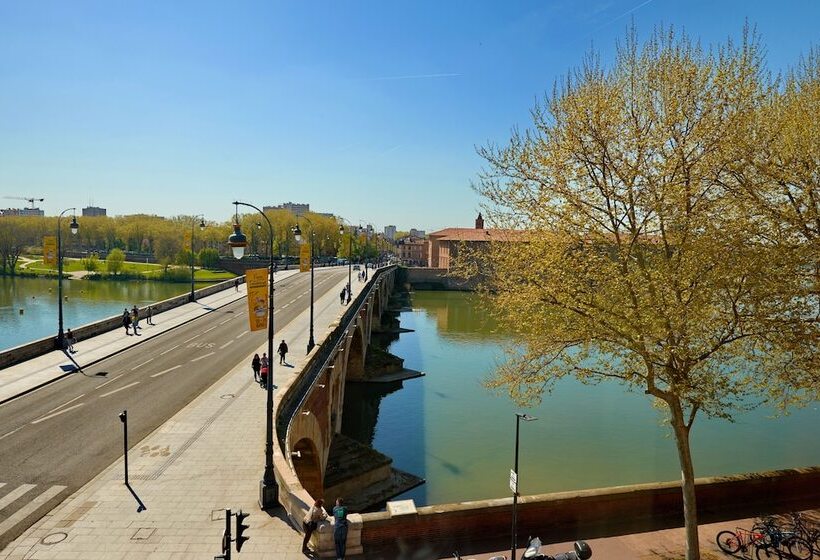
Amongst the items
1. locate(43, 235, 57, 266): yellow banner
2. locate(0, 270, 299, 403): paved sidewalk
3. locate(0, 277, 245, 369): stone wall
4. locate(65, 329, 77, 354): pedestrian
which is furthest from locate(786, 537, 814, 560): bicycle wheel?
locate(43, 235, 57, 266): yellow banner

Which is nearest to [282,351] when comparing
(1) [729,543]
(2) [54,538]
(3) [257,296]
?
(3) [257,296]

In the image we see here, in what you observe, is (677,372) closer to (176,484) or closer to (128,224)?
(176,484)

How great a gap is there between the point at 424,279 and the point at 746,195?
99.9 m

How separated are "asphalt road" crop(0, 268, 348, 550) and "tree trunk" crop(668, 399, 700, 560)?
563 inches

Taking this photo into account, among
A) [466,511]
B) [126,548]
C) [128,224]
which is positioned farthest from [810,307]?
[128,224]

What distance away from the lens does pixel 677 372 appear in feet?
41.8

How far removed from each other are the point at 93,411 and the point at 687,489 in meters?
18.0

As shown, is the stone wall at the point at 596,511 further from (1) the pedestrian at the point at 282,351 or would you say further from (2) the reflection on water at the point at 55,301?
(2) the reflection on water at the point at 55,301

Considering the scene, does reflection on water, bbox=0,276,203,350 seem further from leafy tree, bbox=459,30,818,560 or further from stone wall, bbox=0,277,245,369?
leafy tree, bbox=459,30,818,560

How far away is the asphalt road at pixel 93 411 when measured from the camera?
1322 cm

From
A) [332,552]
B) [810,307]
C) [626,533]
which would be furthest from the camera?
[626,533]

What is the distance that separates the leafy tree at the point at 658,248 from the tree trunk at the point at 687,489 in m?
0.04

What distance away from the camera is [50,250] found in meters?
30.3

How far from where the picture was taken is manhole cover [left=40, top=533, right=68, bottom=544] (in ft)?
36.3
